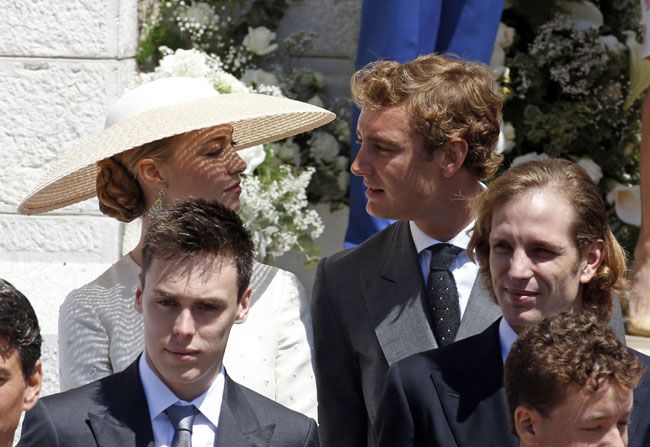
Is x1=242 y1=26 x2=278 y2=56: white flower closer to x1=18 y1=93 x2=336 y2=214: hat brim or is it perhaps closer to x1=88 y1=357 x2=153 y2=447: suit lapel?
x1=18 y1=93 x2=336 y2=214: hat brim

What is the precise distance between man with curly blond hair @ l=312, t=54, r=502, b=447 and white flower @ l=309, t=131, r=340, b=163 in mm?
1816

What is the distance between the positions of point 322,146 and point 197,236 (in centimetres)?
254

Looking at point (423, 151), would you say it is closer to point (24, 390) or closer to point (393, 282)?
point (393, 282)

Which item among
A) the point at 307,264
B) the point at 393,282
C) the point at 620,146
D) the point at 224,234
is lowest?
the point at 307,264

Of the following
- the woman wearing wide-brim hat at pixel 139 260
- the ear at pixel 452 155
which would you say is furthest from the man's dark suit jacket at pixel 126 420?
the ear at pixel 452 155

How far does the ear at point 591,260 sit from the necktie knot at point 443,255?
19.8 inches

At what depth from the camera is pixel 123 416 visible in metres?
2.75

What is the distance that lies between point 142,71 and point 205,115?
198cm

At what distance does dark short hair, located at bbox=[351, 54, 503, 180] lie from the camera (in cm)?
342

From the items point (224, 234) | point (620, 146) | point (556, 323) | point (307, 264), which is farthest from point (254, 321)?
point (620, 146)

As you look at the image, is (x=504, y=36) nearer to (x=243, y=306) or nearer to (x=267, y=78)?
(x=267, y=78)

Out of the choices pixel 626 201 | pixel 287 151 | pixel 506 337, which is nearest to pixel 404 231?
pixel 506 337

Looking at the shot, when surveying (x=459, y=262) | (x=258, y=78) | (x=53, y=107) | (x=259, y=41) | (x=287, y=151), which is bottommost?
(x=287, y=151)

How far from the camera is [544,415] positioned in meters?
2.51
